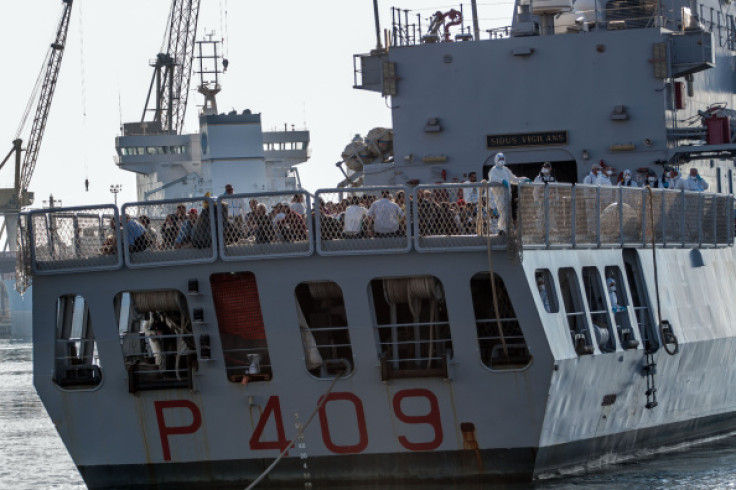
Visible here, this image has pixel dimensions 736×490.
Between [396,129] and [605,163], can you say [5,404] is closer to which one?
[396,129]

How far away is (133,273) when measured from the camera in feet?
61.6

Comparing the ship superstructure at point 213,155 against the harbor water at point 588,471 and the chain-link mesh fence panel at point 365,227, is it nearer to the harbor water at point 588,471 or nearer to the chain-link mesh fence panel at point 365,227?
the harbor water at point 588,471

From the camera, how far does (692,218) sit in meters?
23.4

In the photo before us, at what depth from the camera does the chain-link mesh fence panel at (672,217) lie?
22.1m

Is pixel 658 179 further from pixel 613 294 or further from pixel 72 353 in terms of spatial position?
pixel 72 353

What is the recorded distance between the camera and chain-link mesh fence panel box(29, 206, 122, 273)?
18.9 m

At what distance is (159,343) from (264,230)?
7.92 ft

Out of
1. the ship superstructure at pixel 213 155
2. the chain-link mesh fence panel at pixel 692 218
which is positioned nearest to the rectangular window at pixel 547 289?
the chain-link mesh fence panel at pixel 692 218

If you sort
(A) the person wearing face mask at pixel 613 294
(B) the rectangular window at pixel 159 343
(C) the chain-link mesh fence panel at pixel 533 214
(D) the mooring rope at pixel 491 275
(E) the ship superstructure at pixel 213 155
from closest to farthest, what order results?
(D) the mooring rope at pixel 491 275, (C) the chain-link mesh fence panel at pixel 533 214, (B) the rectangular window at pixel 159 343, (A) the person wearing face mask at pixel 613 294, (E) the ship superstructure at pixel 213 155

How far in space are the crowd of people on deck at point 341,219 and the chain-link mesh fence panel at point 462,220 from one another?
0.01m

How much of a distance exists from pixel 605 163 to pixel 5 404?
19.2m

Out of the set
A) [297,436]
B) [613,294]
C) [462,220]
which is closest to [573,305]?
[613,294]

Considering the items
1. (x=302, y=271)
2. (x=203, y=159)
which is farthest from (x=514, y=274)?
(x=203, y=159)

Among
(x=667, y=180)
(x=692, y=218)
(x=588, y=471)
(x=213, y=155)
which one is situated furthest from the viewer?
(x=213, y=155)
